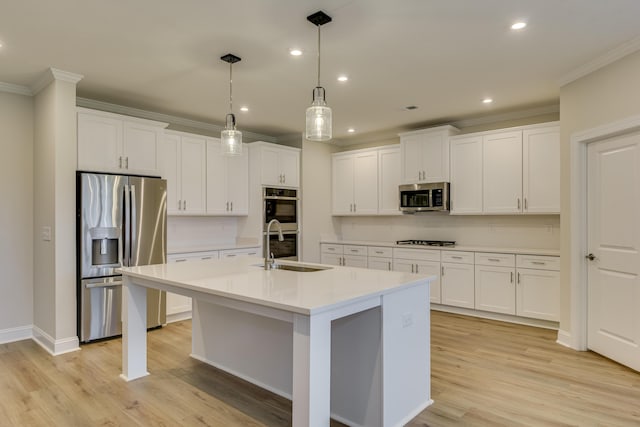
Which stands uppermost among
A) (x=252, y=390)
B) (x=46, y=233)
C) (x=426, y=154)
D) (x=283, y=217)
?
(x=426, y=154)

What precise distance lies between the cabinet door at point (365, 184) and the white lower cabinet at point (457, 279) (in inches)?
58.8

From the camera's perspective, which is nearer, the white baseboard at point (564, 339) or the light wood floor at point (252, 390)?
the light wood floor at point (252, 390)

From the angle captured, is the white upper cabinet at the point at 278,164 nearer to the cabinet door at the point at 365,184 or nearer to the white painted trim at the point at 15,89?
the cabinet door at the point at 365,184

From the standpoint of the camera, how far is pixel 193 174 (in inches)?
200

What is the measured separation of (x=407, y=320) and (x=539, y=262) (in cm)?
273

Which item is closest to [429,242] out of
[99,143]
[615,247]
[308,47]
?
[615,247]

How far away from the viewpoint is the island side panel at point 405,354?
2.25 m

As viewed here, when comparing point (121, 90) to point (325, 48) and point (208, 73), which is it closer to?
point (208, 73)

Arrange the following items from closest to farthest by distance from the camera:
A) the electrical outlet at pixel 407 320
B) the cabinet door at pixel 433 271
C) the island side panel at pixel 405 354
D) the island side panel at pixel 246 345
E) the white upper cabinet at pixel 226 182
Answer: the island side panel at pixel 405 354, the electrical outlet at pixel 407 320, the island side panel at pixel 246 345, the cabinet door at pixel 433 271, the white upper cabinet at pixel 226 182

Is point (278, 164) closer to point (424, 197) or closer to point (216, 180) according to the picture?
point (216, 180)

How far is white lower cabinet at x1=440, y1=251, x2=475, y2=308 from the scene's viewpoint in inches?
193

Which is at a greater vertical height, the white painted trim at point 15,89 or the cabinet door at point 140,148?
the white painted trim at point 15,89

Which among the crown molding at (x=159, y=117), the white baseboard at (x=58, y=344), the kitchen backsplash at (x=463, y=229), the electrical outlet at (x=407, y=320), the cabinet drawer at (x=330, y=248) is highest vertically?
the crown molding at (x=159, y=117)

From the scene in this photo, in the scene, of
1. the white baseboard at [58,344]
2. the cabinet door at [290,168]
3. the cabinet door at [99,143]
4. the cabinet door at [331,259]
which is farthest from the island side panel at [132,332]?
the cabinet door at [331,259]
